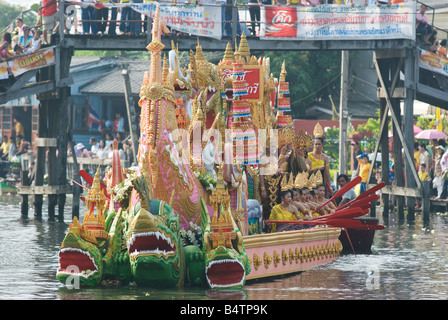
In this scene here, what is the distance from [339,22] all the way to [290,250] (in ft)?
31.3

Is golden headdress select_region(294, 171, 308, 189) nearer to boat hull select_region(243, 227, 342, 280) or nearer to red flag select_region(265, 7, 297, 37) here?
boat hull select_region(243, 227, 342, 280)

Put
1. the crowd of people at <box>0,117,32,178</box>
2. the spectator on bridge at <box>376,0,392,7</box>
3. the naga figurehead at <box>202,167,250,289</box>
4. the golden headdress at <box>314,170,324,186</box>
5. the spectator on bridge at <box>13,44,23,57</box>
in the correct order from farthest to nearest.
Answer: the crowd of people at <box>0,117,32,178</box>
the spectator on bridge at <box>376,0,392,7</box>
the spectator on bridge at <box>13,44,23,57</box>
the golden headdress at <box>314,170,324,186</box>
the naga figurehead at <box>202,167,250,289</box>

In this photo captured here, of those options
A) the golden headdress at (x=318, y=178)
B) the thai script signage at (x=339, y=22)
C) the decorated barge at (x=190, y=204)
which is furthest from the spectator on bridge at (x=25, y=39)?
the golden headdress at (x=318, y=178)

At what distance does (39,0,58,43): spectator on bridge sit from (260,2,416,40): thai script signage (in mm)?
5282

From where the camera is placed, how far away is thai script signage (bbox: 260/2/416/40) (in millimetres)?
24500

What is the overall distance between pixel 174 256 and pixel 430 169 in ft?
55.5

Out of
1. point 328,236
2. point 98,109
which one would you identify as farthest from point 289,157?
point 98,109

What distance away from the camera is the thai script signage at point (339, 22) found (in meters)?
24.5

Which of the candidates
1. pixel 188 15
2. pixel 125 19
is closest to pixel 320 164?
pixel 188 15

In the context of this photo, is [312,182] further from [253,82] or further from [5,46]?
[5,46]

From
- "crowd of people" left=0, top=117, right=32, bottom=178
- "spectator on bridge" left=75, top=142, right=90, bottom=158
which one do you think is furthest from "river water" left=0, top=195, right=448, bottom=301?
"crowd of people" left=0, top=117, right=32, bottom=178

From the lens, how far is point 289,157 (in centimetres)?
1903

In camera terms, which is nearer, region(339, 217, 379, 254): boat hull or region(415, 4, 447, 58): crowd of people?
region(339, 217, 379, 254): boat hull
